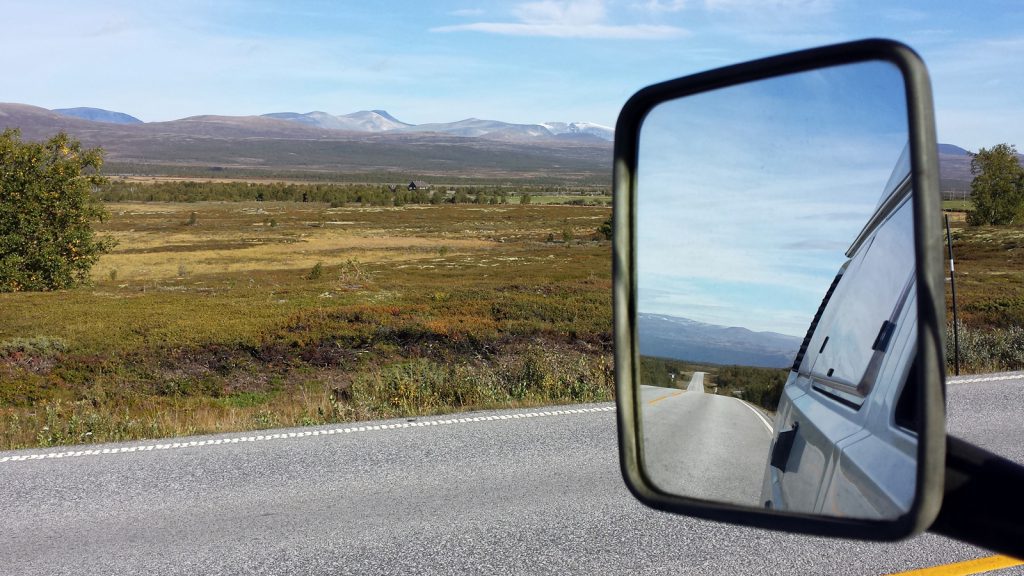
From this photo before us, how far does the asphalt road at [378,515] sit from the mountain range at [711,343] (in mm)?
2699

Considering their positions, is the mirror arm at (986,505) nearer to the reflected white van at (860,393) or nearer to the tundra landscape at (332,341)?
the reflected white van at (860,393)

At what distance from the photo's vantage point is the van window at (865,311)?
122 centimetres

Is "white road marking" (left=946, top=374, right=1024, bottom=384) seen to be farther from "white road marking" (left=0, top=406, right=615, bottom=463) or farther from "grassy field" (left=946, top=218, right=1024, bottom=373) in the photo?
"white road marking" (left=0, top=406, right=615, bottom=463)

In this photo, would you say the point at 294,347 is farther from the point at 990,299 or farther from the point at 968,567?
the point at 968,567

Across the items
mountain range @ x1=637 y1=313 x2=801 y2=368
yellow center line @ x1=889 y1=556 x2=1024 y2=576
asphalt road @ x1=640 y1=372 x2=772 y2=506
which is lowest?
yellow center line @ x1=889 y1=556 x2=1024 y2=576

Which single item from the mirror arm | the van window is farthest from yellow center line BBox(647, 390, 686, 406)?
the mirror arm

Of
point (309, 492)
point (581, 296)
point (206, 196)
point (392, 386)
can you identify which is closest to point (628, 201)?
point (309, 492)

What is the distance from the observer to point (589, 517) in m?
4.70

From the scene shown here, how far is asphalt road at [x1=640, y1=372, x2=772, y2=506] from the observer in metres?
1.50

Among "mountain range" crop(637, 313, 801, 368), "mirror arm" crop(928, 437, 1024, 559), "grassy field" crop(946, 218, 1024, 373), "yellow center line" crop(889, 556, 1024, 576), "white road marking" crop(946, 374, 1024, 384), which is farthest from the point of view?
"grassy field" crop(946, 218, 1024, 373)

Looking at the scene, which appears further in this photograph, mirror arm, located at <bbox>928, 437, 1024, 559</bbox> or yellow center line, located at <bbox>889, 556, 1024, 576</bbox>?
yellow center line, located at <bbox>889, 556, 1024, 576</bbox>

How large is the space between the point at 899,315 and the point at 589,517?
366cm

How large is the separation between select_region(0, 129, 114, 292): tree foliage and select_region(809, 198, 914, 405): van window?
3101cm

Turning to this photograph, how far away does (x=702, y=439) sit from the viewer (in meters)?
1.54
